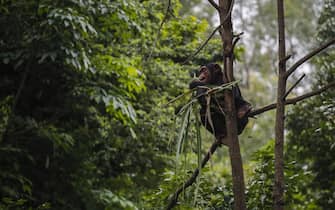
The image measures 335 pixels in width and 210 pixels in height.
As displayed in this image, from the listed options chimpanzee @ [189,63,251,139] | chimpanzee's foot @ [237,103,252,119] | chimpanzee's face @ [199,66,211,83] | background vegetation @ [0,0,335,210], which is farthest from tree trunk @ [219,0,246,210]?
background vegetation @ [0,0,335,210]

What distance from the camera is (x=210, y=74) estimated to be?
1977mm

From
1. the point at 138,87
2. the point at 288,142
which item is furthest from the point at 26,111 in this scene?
the point at 288,142

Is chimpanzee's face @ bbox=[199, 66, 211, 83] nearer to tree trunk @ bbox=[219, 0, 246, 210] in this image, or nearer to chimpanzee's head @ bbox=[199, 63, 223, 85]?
chimpanzee's head @ bbox=[199, 63, 223, 85]

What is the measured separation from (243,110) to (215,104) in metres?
0.10

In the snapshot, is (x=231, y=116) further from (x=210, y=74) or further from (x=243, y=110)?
(x=210, y=74)

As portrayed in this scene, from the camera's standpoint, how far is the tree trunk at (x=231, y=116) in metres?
1.45

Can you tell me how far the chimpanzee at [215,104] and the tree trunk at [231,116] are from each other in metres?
0.04

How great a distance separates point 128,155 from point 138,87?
116cm

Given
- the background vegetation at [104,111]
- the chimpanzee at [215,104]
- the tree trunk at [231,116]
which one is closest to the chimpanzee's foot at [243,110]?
the chimpanzee at [215,104]

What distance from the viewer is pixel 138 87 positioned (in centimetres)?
423

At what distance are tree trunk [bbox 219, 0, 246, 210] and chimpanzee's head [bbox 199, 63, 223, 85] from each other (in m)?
0.42


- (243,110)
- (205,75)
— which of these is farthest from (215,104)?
(205,75)

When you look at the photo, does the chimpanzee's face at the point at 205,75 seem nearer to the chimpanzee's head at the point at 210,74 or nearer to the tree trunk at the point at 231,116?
the chimpanzee's head at the point at 210,74

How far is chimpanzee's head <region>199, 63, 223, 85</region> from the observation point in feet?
6.45
